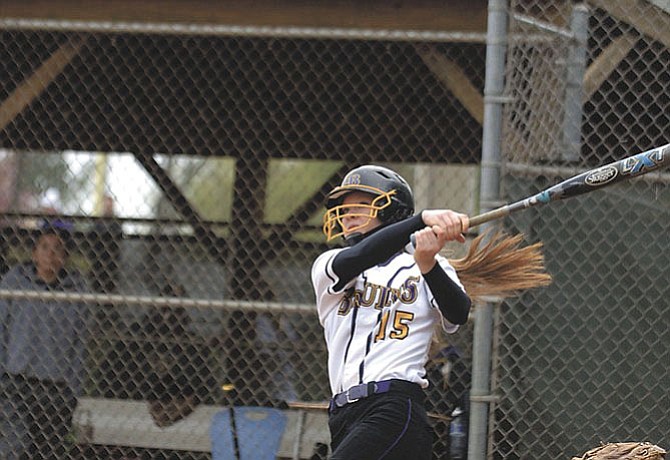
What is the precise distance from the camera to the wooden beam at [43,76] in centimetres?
620

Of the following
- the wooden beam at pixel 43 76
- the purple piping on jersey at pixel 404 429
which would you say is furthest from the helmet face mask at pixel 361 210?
the wooden beam at pixel 43 76

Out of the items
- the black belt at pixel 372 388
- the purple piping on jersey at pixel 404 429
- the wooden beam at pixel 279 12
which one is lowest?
the purple piping on jersey at pixel 404 429

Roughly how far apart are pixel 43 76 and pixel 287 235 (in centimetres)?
284

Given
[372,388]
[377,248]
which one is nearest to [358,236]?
[377,248]

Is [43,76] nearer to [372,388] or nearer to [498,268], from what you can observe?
[498,268]

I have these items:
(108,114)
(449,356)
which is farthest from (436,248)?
(108,114)

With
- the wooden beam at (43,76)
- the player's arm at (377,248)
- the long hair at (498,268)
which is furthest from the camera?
the wooden beam at (43,76)

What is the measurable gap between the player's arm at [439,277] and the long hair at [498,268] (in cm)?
58

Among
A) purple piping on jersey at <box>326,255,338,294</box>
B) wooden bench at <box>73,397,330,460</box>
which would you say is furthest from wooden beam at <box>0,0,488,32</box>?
purple piping on jersey at <box>326,255,338,294</box>

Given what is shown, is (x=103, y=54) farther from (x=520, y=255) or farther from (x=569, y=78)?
(x=520, y=255)

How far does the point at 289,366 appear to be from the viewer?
7.00 m

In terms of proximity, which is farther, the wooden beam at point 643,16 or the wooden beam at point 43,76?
the wooden beam at point 43,76

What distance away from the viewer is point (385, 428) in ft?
11.0

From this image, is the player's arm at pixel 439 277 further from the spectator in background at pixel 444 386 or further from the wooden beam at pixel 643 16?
the wooden beam at pixel 643 16
